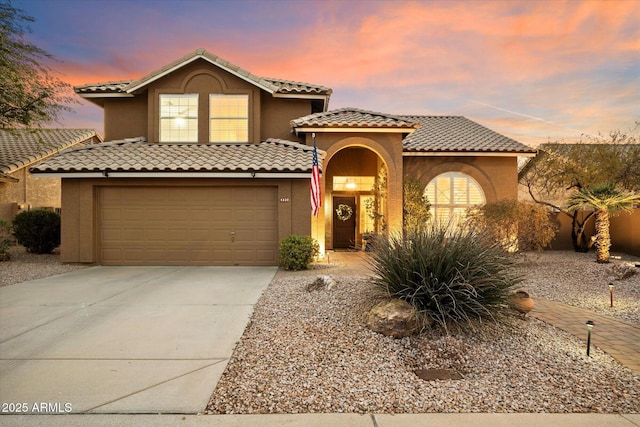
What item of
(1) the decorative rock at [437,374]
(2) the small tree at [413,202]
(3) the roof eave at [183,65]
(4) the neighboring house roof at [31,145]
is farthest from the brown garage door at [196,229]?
(4) the neighboring house roof at [31,145]

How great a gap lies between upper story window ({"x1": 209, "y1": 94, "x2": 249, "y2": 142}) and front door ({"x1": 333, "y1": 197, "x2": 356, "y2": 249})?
17.8 ft

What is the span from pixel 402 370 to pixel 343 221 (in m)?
12.5

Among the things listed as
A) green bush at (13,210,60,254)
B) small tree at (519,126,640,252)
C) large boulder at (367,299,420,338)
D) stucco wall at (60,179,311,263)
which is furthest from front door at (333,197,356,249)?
green bush at (13,210,60,254)

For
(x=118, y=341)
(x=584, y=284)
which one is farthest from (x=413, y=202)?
(x=118, y=341)

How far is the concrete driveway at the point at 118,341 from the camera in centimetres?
363

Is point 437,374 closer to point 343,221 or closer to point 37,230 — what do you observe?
point 343,221

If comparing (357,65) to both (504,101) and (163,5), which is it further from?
(504,101)

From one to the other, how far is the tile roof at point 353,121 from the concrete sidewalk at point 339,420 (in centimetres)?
1059

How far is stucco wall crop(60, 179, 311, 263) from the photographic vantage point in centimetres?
1162

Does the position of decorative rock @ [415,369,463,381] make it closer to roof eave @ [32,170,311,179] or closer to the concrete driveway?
the concrete driveway

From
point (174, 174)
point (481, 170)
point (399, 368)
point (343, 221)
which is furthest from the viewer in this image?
point (343, 221)

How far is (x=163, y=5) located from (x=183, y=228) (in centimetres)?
818

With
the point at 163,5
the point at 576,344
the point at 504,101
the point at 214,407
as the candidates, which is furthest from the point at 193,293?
the point at 504,101

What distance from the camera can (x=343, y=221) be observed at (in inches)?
655
